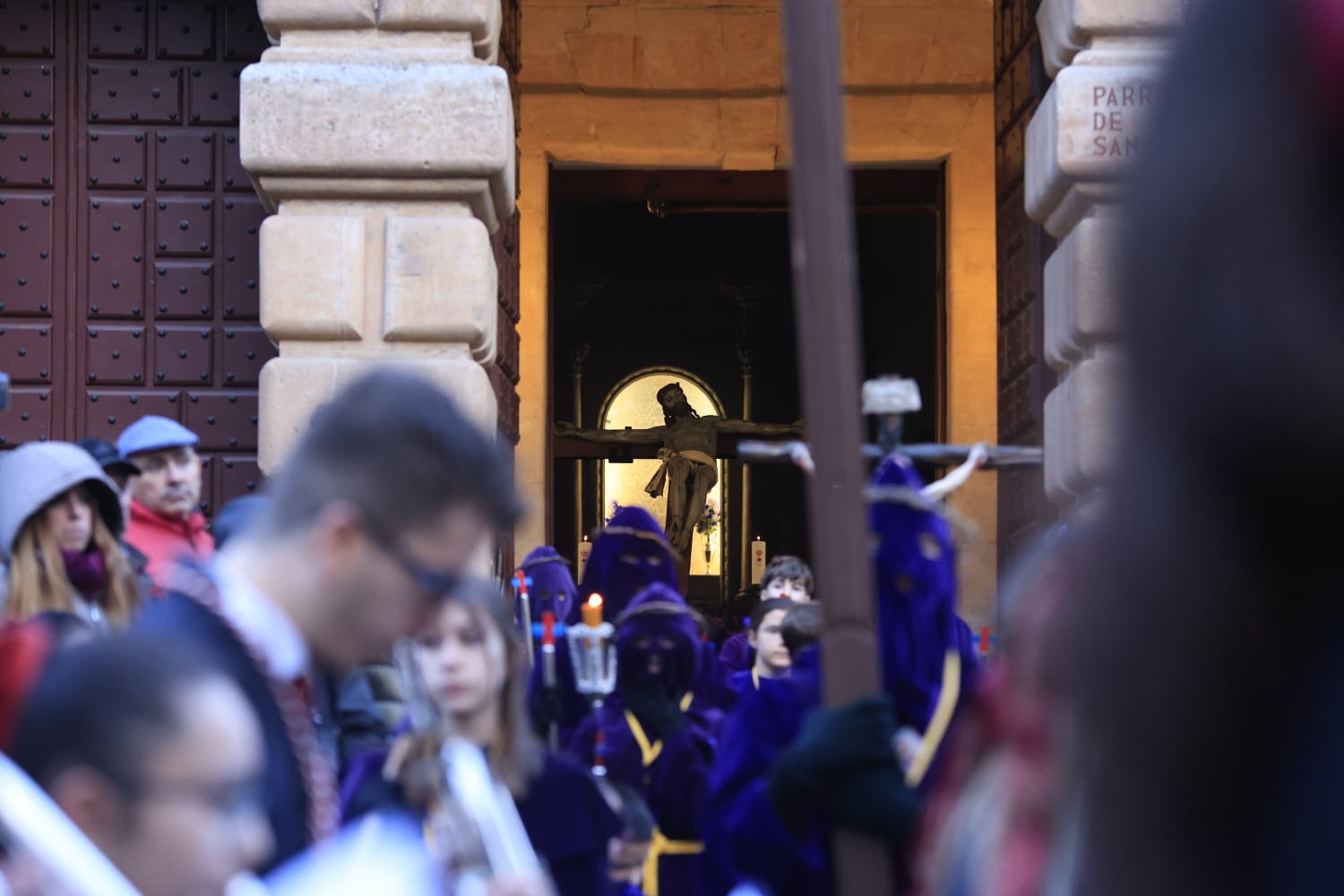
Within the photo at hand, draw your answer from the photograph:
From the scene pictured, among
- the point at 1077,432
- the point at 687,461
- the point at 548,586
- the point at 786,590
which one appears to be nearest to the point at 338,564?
the point at 548,586

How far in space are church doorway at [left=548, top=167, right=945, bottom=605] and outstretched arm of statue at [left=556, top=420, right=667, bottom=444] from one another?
4.2 inches

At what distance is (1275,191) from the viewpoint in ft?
2.12

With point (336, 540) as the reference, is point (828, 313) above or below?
above

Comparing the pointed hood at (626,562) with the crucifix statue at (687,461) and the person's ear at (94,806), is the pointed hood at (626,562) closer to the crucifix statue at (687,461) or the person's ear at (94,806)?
the person's ear at (94,806)

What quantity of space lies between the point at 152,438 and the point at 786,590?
312 cm

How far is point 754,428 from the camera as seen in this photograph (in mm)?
16703

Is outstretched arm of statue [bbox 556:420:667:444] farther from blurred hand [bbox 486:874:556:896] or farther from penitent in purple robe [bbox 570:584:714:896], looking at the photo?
blurred hand [bbox 486:874:556:896]

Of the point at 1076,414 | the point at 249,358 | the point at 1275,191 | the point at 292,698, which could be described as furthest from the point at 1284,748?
the point at 249,358

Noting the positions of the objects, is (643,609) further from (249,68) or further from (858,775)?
(858,775)

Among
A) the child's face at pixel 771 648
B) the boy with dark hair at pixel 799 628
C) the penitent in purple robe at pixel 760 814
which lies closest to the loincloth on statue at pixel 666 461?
the child's face at pixel 771 648

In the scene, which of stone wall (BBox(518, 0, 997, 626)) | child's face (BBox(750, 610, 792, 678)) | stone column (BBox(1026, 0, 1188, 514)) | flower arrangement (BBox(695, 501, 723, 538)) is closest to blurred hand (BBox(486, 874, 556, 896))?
child's face (BBox(750, 610, 792, 678))

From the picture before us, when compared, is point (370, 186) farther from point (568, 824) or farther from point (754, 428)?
point (754, 428)

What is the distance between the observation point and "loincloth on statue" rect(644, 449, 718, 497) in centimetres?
1678

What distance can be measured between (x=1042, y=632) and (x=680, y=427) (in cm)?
1595
